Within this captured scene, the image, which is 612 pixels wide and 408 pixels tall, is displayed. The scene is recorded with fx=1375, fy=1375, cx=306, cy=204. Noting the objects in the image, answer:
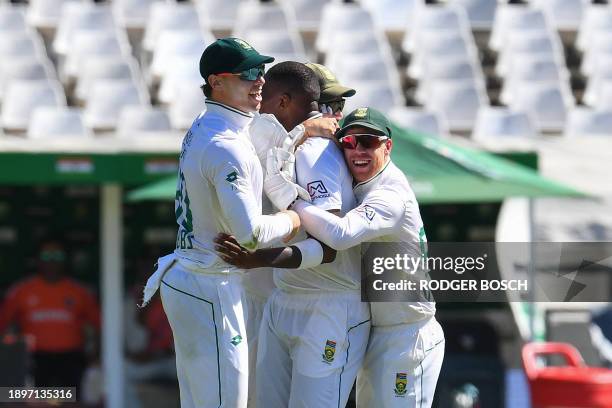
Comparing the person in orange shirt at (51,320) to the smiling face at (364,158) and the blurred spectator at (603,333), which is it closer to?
the blurred spectator at (603,333)

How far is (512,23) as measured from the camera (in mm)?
12766

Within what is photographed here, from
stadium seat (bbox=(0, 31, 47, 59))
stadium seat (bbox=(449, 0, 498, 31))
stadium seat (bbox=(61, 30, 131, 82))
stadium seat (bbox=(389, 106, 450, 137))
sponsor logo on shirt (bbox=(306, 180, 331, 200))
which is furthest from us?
stadium seat (bbox=(449, 0, 498, 31))

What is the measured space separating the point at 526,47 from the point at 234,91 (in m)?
8.31

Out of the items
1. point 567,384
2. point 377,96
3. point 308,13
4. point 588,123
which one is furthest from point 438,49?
point 567,384

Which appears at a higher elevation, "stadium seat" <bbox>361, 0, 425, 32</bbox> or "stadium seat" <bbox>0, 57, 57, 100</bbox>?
"stadium seat" <bbox>361, 0, 425, 32</bbox>

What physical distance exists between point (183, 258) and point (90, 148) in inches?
192

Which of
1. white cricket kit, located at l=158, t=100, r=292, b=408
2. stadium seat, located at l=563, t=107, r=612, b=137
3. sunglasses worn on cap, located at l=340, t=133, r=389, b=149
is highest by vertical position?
stadium seat, located at l=563, t=107, r=612, b=137

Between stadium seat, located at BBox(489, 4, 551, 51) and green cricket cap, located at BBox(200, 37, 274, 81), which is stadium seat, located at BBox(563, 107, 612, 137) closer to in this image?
stadium seat, located at BBox(489, 4, 551, 51)

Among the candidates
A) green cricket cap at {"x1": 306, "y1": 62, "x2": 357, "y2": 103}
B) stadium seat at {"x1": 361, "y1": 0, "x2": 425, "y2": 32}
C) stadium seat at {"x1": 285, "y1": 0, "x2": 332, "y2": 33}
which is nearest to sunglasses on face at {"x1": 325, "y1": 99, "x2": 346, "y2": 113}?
green cricket cap at {"x1": 306, "y1": 62, "x2": 357, "y2": 103}

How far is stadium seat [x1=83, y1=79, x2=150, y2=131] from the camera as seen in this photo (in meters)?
10.6

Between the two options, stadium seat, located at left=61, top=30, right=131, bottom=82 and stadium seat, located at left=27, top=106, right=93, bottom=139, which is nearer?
stadium seat, located at left=27, top=106, right=93, bottom=139

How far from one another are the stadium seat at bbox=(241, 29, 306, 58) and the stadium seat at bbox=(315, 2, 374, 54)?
1.14 feet

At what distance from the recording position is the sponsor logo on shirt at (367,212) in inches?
187

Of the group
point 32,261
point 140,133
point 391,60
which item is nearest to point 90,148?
point 140,133
